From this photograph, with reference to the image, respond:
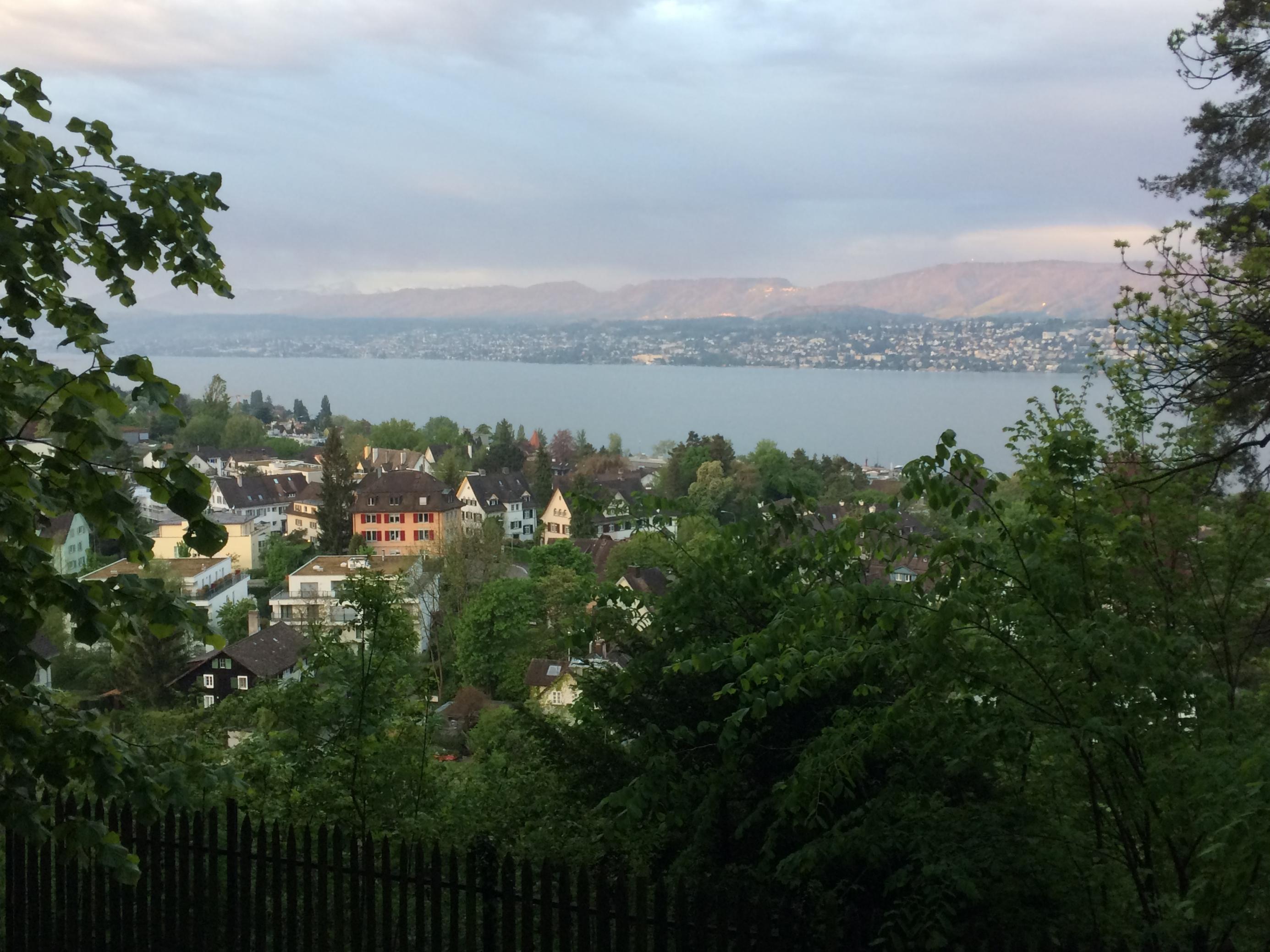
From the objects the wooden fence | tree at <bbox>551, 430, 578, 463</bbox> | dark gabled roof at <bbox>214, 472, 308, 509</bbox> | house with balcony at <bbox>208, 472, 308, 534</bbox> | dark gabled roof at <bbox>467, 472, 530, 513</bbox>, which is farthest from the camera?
tree at <bbox>551, 430, 578, 463</bbox>

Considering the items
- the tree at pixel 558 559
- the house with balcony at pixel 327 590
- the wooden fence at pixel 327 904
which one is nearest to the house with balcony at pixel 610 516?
the tree at pixel 558 559

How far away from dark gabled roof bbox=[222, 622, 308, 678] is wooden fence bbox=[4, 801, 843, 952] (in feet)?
85.0

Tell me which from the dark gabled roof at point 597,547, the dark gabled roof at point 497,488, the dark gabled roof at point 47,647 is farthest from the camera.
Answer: the dark gabled roof at point 497,488

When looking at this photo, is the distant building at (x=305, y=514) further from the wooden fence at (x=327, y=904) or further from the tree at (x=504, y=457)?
the wooden fence at (x=327, y=904)

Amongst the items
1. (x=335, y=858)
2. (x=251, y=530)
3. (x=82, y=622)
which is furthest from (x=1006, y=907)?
(x=251, y=530)

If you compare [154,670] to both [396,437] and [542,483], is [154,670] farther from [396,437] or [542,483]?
[396,437]

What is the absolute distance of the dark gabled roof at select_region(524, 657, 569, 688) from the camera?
115 feet

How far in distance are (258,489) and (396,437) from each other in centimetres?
3232

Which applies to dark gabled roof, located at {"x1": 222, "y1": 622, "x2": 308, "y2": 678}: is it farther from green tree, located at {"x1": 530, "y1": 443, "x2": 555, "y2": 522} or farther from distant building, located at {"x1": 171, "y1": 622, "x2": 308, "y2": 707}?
green tree, located at {"x1": 530, "y1": 443, "x2": 555, "y2": 522}

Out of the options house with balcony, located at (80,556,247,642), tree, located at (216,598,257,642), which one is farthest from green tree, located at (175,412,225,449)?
tree, located at (216,598,257,642)

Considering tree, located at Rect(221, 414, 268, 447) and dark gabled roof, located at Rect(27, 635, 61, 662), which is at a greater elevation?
tree, located at Rect(221, 414, 268, 447)

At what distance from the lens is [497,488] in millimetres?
83750

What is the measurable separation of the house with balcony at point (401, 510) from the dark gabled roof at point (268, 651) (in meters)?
Result: 34.2

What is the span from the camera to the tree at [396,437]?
11975 cm
